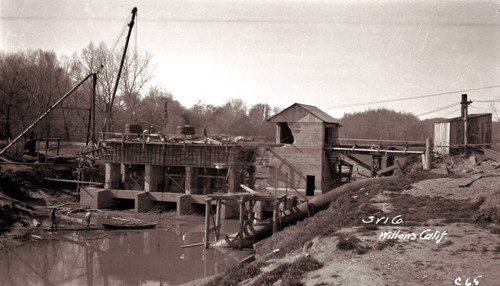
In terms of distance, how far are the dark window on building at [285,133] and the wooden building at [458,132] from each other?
1139cm

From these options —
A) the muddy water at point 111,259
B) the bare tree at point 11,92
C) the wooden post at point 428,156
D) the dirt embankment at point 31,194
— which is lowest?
the muddy water at point 111,259

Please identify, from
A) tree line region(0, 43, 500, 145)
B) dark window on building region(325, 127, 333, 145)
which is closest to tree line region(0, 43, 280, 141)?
tree line region(0, 43, 500, 145)

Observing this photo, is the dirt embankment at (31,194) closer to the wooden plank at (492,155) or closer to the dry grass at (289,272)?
the dry grass at (289,272)

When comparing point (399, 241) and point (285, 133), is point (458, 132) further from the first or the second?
point (399, 241)

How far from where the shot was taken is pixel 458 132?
3325 cm

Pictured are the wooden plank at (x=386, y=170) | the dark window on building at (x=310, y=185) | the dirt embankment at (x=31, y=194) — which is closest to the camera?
the dirt embankment at (x=31, y=194)

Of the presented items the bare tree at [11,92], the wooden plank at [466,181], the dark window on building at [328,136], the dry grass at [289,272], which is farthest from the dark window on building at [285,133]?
the bare tree at [11,92]

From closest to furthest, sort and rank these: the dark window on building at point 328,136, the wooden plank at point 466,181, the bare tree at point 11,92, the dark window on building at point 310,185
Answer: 1. the wooden plank at point 466,181
2. the dark window on building at point 310,185
3. the dark window on building at point 328,136
4. the bare tree at point 11,92

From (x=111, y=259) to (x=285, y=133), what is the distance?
58.3 feet

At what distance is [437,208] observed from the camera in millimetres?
21203

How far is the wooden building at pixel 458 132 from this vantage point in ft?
107

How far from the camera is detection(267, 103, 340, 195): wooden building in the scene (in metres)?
35.2

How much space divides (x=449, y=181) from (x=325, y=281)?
1351cm

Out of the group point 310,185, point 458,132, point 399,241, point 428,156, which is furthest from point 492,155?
point 399,241
